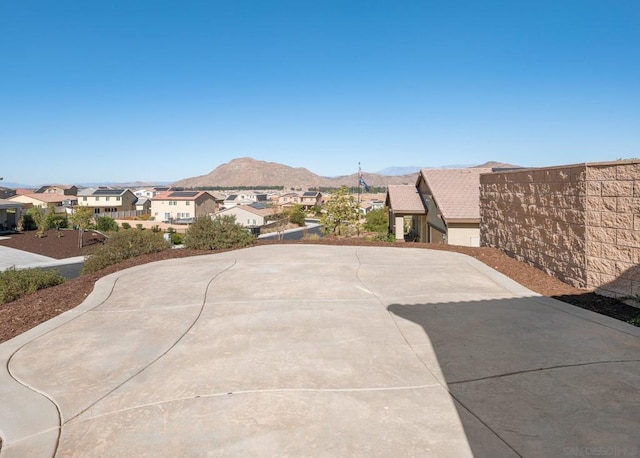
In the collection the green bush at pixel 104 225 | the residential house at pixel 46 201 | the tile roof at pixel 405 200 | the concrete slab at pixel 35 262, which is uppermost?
the residential house at pixel 46 201

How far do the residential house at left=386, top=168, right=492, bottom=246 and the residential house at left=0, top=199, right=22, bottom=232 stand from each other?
39.9 metres

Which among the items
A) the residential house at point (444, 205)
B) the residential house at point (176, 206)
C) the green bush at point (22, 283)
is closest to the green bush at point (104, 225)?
the residential house at point (176, 206)

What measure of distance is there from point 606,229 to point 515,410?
5.61m

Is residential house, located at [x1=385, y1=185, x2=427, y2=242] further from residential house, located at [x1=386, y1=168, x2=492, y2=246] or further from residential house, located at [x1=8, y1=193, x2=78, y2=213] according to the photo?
residential house, located at [x1=8, y1=193, x2=78, y2=213]

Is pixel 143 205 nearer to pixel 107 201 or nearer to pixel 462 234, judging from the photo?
pixel 107 201

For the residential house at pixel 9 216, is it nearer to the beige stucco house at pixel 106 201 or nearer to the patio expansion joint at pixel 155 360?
the beige stucco house at pixel 106 201

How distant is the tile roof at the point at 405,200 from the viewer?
867 inches

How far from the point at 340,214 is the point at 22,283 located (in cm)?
1751

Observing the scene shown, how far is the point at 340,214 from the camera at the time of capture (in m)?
25.4

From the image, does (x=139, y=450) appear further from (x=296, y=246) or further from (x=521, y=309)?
(x=296, y=246)

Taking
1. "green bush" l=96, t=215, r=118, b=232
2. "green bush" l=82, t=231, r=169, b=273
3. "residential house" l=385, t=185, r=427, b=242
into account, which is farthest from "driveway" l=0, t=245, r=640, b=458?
"green bush" l=96, t=215, r=118, b=232

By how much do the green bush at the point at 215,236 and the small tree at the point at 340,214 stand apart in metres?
10.6

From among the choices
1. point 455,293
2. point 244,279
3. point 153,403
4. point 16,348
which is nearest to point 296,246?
point 244,279

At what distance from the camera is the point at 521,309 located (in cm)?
742
